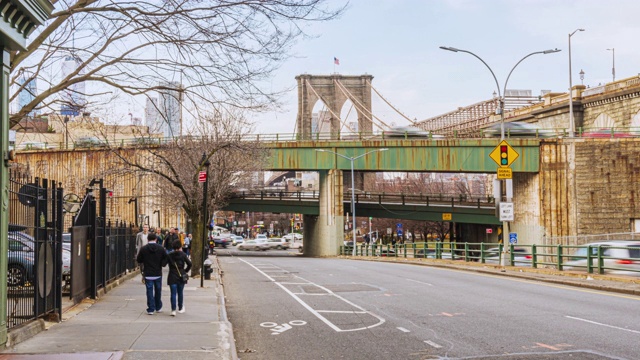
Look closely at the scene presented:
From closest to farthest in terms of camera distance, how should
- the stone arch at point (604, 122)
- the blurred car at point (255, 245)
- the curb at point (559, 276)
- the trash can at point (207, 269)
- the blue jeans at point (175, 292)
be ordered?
the blue jeans at point (175, 292) → the curb at point (559, 276) → the trash can at point (207, 269) → the stone arch at point (604, 122) → the blurred car at point (255, 245)

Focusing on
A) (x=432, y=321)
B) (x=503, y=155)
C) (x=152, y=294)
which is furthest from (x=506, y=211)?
(x=152, y=294)

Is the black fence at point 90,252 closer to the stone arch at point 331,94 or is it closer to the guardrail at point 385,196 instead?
the guardrail at point 385,196

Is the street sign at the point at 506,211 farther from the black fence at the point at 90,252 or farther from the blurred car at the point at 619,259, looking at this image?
the black fence at the point at 90,252

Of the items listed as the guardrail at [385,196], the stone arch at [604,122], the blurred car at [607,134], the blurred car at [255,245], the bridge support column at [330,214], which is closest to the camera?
the blurred car at [607,134]

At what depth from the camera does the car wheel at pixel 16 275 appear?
1146 cm

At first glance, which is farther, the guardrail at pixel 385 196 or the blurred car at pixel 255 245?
the blurred car at pixel 255 245

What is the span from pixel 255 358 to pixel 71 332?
3.41 m

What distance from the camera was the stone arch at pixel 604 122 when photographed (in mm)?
65475

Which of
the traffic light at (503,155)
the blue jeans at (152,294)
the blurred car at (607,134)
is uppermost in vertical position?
the blurred car at (607,134)

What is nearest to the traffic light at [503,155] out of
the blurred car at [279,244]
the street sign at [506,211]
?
the street sign at [506,211]

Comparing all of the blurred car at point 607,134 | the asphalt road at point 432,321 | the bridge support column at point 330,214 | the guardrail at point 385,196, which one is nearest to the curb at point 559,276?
the asphalt road at point 432,321

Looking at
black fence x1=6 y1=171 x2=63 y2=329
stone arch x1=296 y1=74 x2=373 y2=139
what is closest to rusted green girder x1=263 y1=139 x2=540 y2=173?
black fence x1=6 y1=171 x2=63 y2=329

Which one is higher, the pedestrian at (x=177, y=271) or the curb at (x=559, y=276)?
the pedestrian at (x=177, y=271)

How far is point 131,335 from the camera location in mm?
12180
